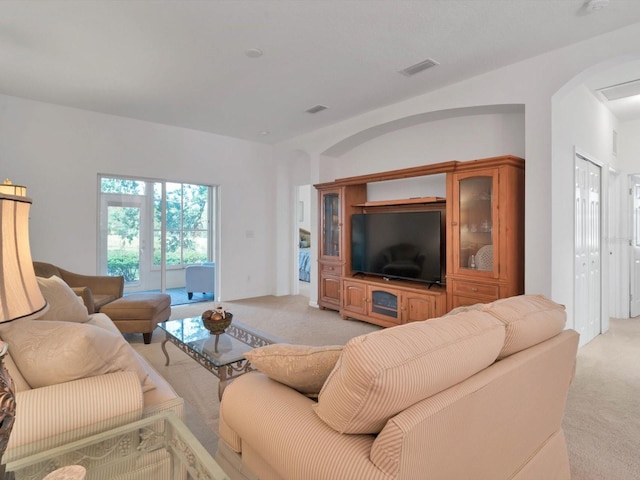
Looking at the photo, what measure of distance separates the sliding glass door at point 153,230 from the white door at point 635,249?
611cm

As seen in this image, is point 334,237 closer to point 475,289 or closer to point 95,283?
point 475,289

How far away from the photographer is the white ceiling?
2473 millimetres

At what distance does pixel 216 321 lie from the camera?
2584mm

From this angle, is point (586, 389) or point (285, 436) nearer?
point (285, 436)

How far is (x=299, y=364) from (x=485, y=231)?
287 centimetres

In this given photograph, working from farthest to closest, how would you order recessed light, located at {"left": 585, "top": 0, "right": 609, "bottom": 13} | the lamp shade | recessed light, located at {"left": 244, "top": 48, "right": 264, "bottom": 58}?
recessed light, located at {"left": 244, "top": 48, "right": 264, "bottom": 58} → recessed light, located at {"left": 585, "top": 0, "right": 609, "bottom": 13} → the lamp shade

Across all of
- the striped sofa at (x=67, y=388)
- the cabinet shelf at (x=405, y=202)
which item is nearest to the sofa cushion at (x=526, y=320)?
the striped sofa at (x=67, y=388)

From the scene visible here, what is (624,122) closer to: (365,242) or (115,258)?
(365,242)

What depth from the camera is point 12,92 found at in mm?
4012

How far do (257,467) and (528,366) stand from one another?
1004mm

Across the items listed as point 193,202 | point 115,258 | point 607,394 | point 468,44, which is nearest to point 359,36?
point 468,44

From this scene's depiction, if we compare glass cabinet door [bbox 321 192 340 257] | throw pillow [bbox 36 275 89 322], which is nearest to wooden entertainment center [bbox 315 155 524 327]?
glass cabinet door [bbox 321 192 340 257]

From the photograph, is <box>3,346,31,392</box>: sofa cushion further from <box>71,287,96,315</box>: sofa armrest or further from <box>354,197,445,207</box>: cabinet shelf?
<box>354,197,445,207</box>: cabinet shelf

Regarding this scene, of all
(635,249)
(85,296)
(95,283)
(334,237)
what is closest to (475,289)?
(334,237)
